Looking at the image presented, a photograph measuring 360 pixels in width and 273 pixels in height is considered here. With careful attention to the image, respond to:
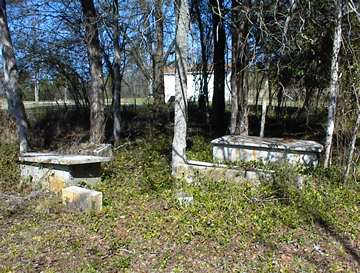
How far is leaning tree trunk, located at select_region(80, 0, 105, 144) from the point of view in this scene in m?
9.46

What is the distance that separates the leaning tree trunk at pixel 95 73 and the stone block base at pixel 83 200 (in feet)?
13.2

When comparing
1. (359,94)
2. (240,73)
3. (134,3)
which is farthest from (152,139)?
(359,94)

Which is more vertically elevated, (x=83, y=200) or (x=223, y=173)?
(x=223, y=173)

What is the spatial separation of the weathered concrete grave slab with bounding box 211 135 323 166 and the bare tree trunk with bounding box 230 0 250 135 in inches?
56.2

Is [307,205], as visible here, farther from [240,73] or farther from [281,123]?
[281,123]

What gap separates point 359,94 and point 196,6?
293 inches

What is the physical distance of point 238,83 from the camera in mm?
9617

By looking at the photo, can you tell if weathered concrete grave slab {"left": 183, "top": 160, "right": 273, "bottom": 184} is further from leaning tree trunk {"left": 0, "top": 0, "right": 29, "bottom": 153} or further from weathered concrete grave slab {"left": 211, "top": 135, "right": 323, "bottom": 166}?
leaning tree trunk {"left": 0, "top": 0, "right": 29, "bottom": 153}

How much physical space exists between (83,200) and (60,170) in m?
1.44

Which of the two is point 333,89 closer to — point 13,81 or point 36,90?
point 13,81

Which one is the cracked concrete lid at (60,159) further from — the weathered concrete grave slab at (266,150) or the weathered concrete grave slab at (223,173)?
the weathered concrete grave slab at (266,150)

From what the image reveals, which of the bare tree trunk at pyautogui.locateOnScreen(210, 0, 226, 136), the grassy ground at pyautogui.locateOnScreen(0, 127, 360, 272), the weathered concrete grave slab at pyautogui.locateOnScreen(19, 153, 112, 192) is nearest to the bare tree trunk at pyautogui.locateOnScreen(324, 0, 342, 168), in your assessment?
the grassy ground at pyautogui.locateOnScreen(0, 127, 360, 272)

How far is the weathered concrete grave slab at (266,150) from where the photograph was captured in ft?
23.2

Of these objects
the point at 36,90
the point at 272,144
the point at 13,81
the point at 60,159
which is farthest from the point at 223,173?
the point at 36,90
